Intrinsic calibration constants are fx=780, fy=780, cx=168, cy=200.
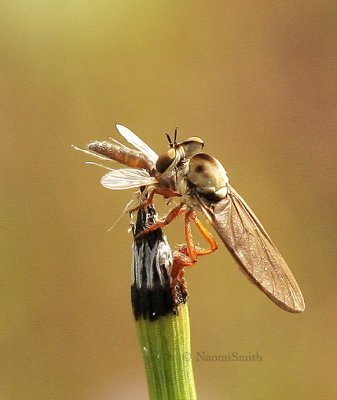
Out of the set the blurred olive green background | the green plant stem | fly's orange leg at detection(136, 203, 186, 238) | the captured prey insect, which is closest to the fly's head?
the captured prey insect

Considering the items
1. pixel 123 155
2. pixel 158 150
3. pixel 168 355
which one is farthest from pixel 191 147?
pixel 158 150

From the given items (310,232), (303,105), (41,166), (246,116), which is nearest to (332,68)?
(303,105)

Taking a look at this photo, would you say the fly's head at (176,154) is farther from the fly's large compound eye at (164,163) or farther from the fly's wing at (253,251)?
the fly's wing at (253,251)

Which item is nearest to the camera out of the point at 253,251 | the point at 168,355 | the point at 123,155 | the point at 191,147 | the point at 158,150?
the point at 168,355

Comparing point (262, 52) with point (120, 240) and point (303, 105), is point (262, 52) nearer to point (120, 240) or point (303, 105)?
point (303, 105)

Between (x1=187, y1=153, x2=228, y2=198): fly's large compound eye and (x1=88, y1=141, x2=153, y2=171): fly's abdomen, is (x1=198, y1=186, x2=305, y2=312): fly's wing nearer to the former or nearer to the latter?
(x1=187, y1=153, x2=228, y2=198): fly's large compound eye

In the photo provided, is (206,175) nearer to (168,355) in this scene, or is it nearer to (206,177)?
(206,177)

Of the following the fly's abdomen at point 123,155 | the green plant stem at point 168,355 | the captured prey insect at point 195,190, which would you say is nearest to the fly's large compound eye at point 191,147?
the captured prey insect at point 195,190
